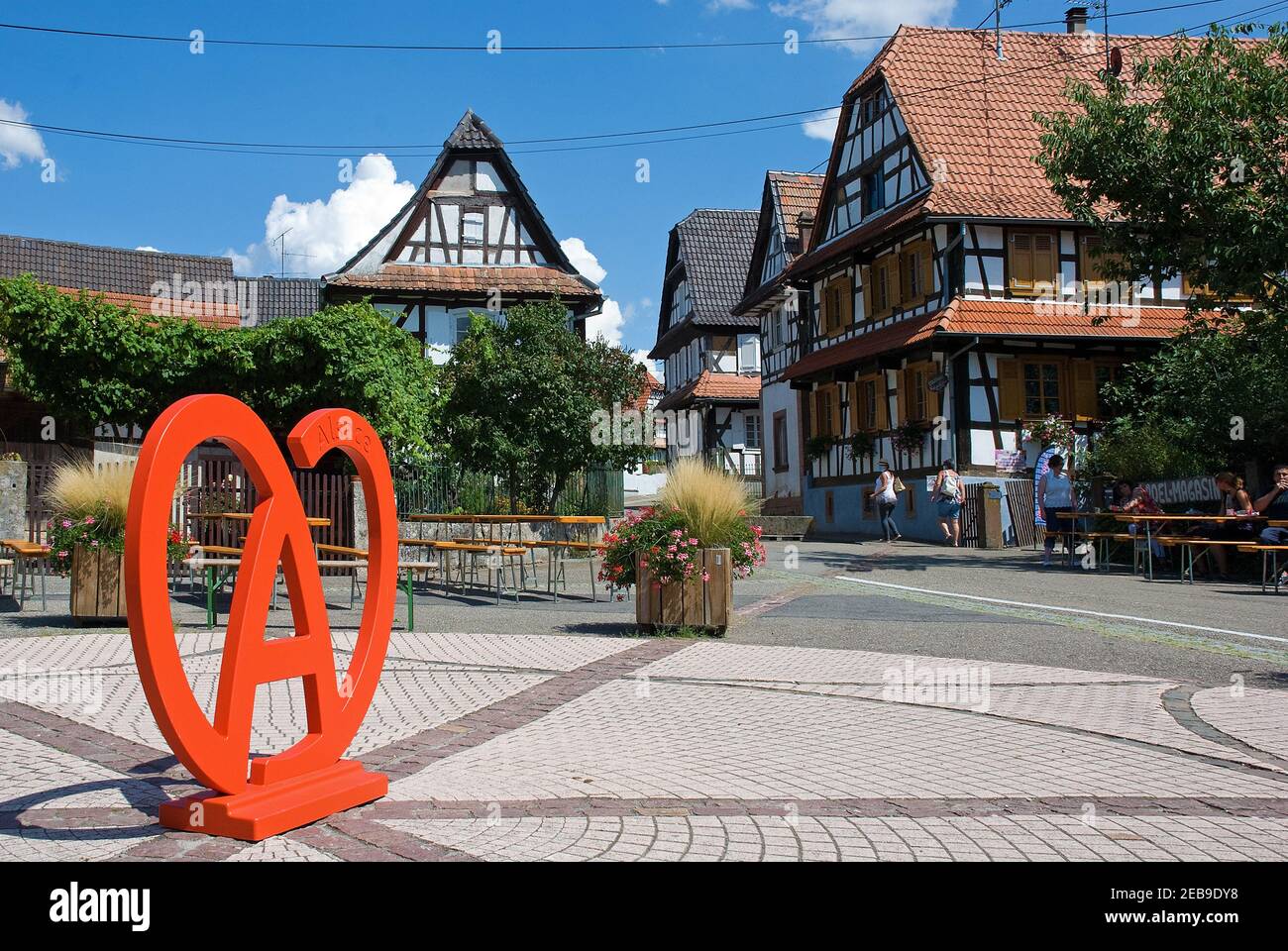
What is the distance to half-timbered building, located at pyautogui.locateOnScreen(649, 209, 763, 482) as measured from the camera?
45.9 metres

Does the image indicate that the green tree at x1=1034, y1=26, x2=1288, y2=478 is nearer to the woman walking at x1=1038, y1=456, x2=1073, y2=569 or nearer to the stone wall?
the woman walking at x1=1038, y1=456, x2=1073, y2=569

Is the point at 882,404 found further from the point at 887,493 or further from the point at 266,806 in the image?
the point at 266,806

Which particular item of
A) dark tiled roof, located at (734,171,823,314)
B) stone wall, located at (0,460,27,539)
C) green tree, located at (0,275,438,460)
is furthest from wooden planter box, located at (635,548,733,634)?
dark tiled roof, located at (734,171,823,314)

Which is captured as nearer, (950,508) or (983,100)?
(950,508)

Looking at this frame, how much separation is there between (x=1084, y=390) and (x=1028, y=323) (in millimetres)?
2174

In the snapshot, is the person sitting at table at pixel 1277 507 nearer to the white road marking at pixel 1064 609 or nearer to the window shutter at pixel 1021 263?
the white road marking at pixel 1064 609

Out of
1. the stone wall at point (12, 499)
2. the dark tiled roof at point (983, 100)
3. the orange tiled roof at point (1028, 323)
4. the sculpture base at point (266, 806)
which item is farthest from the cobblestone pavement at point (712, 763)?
the dark tiled roof at point (983, 100)

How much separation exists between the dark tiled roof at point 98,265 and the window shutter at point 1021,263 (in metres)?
23.4

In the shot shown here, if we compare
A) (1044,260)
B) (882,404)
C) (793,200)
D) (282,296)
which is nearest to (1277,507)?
(1044,260)

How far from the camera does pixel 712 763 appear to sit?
6180 mm

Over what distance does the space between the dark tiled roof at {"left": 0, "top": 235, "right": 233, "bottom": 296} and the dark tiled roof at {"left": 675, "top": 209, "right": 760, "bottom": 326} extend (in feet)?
Result: 58.3

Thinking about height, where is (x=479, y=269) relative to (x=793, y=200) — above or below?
below
